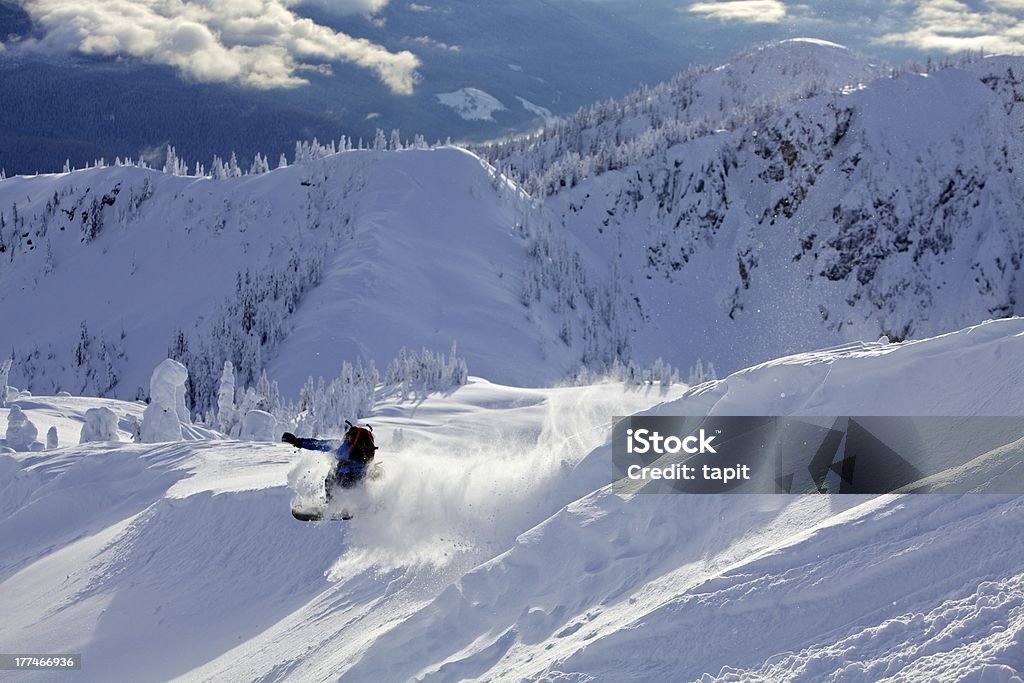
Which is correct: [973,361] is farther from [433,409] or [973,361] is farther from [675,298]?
[675,298]

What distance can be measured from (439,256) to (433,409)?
32469mm

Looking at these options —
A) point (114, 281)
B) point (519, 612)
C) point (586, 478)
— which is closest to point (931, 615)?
point (519, 612)

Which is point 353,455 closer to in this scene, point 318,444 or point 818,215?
point 318,444

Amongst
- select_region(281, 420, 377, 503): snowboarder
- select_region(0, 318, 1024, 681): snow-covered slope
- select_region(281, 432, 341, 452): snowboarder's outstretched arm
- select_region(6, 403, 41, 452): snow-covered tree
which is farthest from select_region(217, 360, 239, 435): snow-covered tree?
select_region(281, 420, 377, 503): snowboarder

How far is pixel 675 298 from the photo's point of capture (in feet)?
224

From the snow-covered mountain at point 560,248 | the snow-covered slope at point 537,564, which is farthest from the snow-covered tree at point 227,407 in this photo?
the snow-covered mountain at point 560,248

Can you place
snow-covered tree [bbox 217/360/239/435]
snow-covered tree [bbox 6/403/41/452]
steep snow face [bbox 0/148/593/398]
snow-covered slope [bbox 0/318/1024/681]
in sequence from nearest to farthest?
snow-covered slope [bbox 0/318/1024/681]
snow-covered tree [bbox 6/403/41/452]
snow-covered tree [bbox 217/360/239/435]
steep snow face [bbox 0/148/593/398]

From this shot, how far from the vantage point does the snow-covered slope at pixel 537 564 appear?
26.6 ft

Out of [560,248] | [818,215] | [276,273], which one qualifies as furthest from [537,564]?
[818,215]

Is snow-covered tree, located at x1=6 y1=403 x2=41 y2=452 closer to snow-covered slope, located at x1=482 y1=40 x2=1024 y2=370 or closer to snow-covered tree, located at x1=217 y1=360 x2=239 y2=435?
snow-covered tree, located at x1=217 y1=360 x2=239 y2=435

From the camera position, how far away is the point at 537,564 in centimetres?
1103

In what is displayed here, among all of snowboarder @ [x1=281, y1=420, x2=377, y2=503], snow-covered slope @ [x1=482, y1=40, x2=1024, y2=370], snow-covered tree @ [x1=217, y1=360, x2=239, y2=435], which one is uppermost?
snow-covered slope @ [x1=482, y1=40, x2=1024, y2=370]

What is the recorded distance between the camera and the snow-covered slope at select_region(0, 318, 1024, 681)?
26.6 ft

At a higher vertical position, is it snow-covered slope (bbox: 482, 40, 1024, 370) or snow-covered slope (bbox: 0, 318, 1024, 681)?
snow-covered slope (bbox: 482, 40, 1024, 370)
